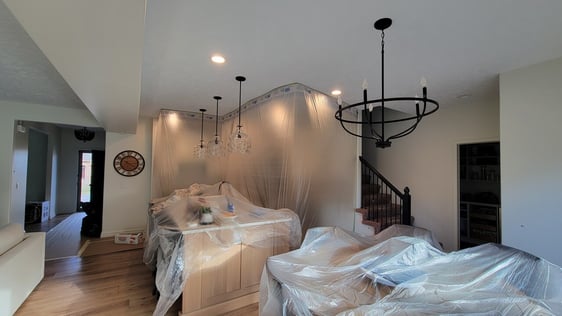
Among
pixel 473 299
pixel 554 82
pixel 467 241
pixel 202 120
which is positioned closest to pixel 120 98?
pixel 202 120

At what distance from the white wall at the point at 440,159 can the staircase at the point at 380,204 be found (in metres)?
0.34

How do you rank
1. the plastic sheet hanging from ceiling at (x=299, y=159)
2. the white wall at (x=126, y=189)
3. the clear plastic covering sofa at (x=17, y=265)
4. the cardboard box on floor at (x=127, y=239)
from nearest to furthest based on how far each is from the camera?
the clear plastic covering sofa at (x=17, y=265), the plastic sheet hanging from ceiling at (x=299, y=159), the cardboard box on floor at (x=127, y=239), the white wall at (x=126, y=189)

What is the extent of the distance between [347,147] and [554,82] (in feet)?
7.25

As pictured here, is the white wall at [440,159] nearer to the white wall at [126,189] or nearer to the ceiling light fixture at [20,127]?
the white wall at [126,189]

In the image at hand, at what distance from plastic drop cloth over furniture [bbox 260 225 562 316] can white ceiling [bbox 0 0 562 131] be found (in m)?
1.52

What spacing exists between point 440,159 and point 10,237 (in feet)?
18.8

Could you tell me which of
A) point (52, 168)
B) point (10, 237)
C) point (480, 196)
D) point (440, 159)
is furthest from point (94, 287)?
point (480, 196)

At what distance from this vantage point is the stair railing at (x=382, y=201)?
373 cm

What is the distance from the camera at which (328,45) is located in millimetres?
2062

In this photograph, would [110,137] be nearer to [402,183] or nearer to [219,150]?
[219,150]

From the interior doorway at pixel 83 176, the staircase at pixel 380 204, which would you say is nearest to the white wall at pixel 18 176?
the interior doorway at pixel 83 176

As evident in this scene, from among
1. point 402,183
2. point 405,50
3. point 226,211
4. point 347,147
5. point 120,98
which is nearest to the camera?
point 405,50

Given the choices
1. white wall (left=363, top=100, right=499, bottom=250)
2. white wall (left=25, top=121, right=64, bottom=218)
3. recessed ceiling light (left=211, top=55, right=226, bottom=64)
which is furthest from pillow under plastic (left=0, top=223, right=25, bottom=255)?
white wall (left=363, top=100, right=499, bottom=250)

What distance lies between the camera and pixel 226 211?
2900 millimetres
